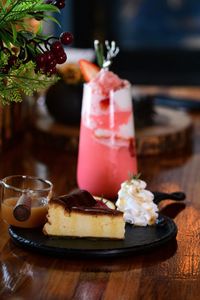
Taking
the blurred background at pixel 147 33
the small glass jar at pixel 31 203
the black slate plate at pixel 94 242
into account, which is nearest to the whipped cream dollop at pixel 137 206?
the black slate plate at pixel 94 242

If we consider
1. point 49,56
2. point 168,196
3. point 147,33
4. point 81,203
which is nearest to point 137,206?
point 81,203

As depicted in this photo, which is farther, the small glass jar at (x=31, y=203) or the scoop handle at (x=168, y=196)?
the scoop handle at (x=168, y=196)

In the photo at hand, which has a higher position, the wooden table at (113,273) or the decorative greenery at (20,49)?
the decorative greenery at (20,49)

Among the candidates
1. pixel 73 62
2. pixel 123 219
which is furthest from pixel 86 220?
pixel 73 62

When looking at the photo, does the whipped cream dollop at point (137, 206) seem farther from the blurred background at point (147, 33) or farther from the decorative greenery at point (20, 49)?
the blurred background at point (147, 33)

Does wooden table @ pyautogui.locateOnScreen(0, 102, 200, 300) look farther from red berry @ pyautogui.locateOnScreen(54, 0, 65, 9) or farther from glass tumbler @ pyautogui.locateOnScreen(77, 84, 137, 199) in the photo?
red berry @ pyautogui.locateOnScreen(54, 0, 65, 9)

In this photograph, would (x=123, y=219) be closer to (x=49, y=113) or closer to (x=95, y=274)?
(x=95, y=274)
